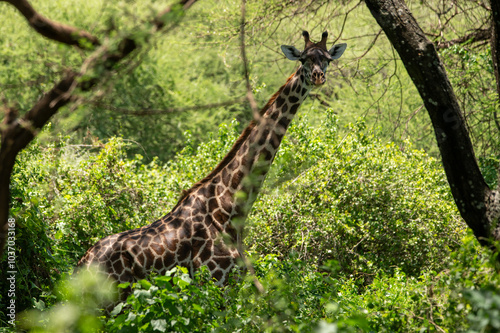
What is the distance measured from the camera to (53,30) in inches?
125

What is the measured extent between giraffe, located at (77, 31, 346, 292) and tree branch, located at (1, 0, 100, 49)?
2.37 m

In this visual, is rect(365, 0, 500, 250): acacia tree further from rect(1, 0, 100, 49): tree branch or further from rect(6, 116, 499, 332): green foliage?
rect(1, 0, 100, 49): tree branch

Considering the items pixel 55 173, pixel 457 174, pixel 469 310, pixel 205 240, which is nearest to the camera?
pixel 469 310

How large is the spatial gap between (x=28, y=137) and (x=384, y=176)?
583cm

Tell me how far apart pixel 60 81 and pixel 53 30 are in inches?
11.2

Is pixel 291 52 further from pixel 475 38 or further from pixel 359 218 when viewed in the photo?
pixel 475 38

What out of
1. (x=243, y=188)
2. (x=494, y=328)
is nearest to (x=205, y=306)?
(x=494, y=328)

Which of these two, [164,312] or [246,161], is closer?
[164,312]

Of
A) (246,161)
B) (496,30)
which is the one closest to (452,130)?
(496,30)

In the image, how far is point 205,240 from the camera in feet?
18.5

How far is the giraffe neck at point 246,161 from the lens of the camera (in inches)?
226

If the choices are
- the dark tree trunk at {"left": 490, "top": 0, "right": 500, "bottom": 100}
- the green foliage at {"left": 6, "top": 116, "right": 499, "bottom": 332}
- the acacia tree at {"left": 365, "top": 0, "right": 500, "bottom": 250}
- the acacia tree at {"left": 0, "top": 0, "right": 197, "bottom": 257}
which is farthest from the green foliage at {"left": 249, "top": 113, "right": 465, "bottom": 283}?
the acacia tree at {"left": 0, "top": 0, "right": 197, "bottom": 257}

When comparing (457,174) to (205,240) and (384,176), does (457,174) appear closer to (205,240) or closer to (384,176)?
(205,240)

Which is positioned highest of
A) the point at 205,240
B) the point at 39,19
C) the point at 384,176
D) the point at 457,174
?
the point at 384,176
